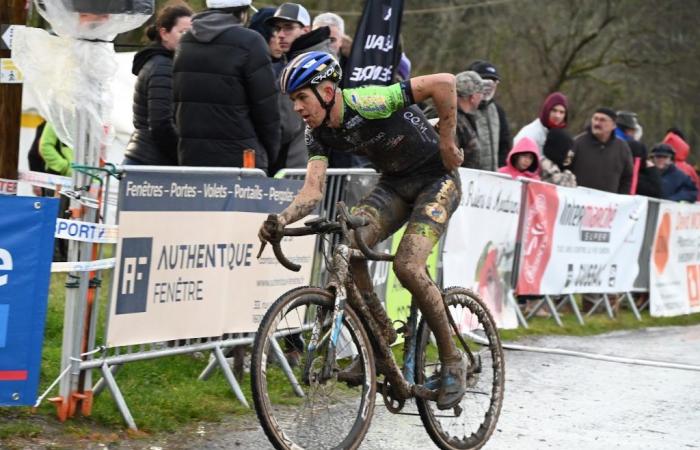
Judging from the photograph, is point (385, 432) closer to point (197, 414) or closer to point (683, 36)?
point (197, 414)

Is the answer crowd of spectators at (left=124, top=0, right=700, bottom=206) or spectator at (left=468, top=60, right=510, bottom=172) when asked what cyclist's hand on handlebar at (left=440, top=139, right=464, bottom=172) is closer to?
crowd of spectators at (left=124, top=0, right=700, bottom=206)

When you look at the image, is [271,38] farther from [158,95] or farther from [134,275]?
[134,275]

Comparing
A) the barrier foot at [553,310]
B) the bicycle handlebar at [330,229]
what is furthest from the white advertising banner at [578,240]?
the bicycle handlebar at [330,229]

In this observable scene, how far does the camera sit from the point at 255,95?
26.6 feet

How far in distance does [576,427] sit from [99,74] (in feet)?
11.7

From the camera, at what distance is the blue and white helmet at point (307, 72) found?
5832 millimetres

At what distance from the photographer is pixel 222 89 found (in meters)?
8.05

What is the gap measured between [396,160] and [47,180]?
6.86 feet

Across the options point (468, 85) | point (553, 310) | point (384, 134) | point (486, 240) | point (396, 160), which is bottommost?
point (553, 310)

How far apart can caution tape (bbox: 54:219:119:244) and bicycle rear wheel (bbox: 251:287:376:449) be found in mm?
1071

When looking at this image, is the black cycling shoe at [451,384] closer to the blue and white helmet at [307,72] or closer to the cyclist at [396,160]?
the cyclist at [396,160]

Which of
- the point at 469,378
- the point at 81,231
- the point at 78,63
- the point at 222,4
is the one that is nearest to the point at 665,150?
the point at 222,4

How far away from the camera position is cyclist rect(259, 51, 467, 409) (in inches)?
234

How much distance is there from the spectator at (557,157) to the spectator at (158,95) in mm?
5698
